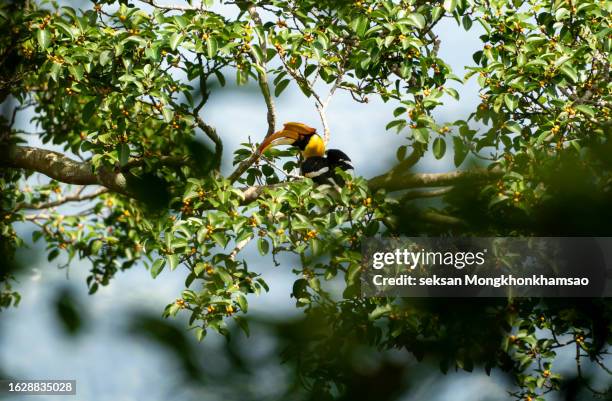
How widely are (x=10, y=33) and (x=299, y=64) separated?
9.56 feet

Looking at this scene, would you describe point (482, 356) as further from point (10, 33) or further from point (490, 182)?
point (10, 33)

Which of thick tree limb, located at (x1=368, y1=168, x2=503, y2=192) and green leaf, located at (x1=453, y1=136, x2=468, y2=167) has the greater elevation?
green leaf, located at (x1=453, y1=136, x2=468, y2=167)

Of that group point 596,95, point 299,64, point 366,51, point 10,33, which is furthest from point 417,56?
point 10,33

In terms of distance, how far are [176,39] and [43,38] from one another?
0.55 meters

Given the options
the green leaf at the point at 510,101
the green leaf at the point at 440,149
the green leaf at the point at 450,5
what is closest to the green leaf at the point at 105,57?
the green leaf at the point at 450,5

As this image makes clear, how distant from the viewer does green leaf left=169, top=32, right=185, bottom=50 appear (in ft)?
11.1

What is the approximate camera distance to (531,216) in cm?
67

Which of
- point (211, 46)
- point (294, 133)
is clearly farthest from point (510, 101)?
point (294, 133)

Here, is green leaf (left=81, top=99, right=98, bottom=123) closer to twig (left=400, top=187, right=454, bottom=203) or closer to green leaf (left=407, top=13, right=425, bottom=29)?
green leaf (left=407, top=13, right=425, bottom=29)

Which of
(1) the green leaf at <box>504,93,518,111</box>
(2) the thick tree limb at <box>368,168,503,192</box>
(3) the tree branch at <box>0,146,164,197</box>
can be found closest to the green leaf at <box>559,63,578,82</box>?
(1) the green leaf at <box>504,93,518,111</box>

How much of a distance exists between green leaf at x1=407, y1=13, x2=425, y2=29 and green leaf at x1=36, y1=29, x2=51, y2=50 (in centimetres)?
→ 155

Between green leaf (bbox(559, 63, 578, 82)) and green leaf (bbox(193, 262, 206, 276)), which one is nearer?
green leaf (bbox(193, 262, 206, 276))

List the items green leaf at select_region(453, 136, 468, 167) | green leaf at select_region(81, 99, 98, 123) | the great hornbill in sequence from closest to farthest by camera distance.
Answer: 1. green leaf at select_region(453, 136, 468, 167)
2. green leaf at select_region(81, 99, 98, 123)
3. the great hornbill


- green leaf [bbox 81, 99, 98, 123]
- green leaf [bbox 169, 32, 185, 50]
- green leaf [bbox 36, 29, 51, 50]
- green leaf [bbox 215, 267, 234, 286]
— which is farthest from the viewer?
green leaf [bbox 81, 99, 98, 123]
